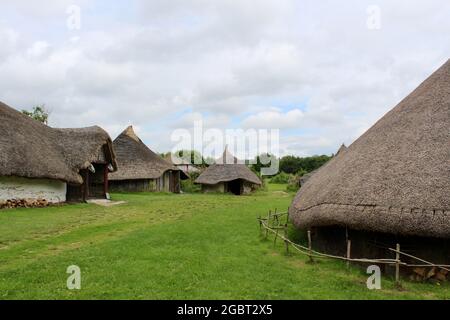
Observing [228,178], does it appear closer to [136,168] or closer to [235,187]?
[235,187]

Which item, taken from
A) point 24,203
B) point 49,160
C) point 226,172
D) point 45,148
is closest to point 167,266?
point 24,203

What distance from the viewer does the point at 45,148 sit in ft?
74.6

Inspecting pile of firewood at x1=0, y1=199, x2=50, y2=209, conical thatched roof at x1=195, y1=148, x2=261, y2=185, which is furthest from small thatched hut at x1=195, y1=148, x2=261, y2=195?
pile of firewood at x1=0, y1=199, x2=50, y2=209

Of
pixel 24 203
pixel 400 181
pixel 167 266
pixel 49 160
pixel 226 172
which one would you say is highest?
pixel 49 160

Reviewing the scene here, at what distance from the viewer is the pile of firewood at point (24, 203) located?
1948 cm

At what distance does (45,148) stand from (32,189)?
2953 millimetres

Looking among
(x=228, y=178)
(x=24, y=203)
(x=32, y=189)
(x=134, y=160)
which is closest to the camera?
(x=24, y=203)

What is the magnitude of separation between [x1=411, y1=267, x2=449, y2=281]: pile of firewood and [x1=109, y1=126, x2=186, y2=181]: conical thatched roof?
30.4 meters

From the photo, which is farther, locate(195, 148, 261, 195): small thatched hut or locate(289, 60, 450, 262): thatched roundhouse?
locate(195, 148, 261, 195): small thatched hut

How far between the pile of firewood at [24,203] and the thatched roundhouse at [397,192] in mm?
15718

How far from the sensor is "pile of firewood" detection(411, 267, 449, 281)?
7992 mm

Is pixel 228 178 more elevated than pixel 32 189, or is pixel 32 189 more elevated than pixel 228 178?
pixel 228 178

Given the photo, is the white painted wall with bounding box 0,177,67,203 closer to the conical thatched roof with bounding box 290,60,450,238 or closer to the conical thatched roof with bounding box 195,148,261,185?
the conical thatched roof with bounding box 290,60,450,238
